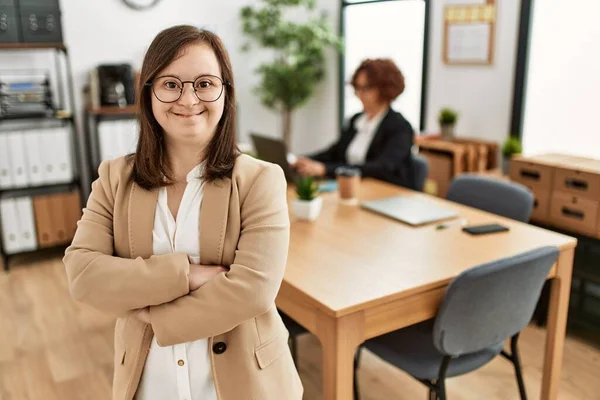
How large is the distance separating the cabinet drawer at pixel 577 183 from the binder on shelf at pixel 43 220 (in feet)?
11.1

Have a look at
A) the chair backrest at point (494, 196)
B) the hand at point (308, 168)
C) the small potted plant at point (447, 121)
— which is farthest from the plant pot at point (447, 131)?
the hand at point (308, 168)

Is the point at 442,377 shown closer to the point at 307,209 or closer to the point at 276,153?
the point at 307,209

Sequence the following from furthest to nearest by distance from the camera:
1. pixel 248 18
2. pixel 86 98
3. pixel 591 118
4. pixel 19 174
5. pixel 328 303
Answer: pixel 248 18 → pixel 86 98 → pixel 19 174 → pixel 591 118 → pixel 328 303

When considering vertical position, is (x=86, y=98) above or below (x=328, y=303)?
above

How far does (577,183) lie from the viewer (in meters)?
3.01

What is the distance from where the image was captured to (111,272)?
127 cm

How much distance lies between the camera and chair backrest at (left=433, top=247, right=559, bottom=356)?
1.76m

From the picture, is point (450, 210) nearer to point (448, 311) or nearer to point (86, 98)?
point (448, 311)

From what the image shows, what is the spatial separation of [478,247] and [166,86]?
1323mm

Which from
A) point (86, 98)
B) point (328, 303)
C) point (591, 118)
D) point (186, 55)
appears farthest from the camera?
point (86, 98)

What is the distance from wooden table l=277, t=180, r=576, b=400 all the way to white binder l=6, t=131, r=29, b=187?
2544 millimetres

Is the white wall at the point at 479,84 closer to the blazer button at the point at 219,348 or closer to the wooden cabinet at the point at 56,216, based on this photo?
the wooden cabinet at the point at 56,216

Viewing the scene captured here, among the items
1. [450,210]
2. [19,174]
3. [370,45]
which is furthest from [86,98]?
[450,210]

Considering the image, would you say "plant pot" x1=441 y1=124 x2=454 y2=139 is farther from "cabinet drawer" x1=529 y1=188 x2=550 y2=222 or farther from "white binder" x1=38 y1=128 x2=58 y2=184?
"white binder" x1=38 y1=128 x2=58 y2=184
